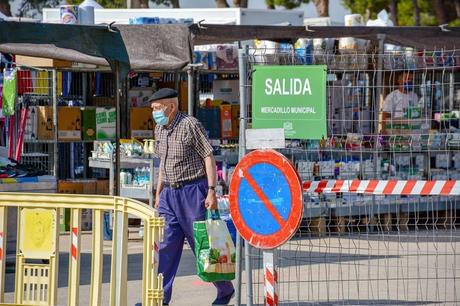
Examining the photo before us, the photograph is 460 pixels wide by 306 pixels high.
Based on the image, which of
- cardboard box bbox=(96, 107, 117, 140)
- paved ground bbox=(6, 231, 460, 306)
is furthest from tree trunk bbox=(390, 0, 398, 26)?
paved ground bbox=(6, 231, 460, 306)

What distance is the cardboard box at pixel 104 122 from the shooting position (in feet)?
52.1

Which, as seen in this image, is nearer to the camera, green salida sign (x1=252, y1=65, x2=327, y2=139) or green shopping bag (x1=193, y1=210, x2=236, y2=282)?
green salida sign (x1=252, y1=65, x2=327, y2=139)

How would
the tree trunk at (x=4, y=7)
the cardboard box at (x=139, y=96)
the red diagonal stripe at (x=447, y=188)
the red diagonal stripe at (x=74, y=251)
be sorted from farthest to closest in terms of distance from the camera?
the tree trunk at (x=4, y=7)
the cardboard box at (x=139, y=96)
the red diagonal stripe at (x=447, y=188)
the red diagonal stripe at (x=74, y=251)

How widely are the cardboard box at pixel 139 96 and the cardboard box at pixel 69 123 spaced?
1064mm

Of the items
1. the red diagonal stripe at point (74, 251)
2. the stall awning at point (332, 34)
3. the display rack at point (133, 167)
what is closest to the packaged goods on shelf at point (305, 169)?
the stall awning at point (332, 34)

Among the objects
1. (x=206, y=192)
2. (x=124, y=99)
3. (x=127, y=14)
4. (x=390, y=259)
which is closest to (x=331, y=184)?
(x=206, y=192)

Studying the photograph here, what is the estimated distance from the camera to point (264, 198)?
7.82 metres

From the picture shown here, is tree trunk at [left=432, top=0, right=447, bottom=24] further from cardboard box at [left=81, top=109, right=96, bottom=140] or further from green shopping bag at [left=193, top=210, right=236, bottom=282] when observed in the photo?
green shopping bag at [left=193, top=210, right=236, bottom=282]

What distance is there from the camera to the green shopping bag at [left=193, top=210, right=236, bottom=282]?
30.1 feet

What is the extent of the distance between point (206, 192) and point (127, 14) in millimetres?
11141

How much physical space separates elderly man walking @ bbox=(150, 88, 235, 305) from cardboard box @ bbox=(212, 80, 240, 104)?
770cm

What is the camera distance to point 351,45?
55.2ft

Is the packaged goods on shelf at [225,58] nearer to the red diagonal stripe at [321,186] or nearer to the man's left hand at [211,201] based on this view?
the red diagonal stripe at [321,186]

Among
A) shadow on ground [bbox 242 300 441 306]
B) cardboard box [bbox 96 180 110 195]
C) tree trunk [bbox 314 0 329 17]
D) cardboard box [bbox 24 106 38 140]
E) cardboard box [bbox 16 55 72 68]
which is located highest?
tree trunk [bbox 314 0 329 17]
